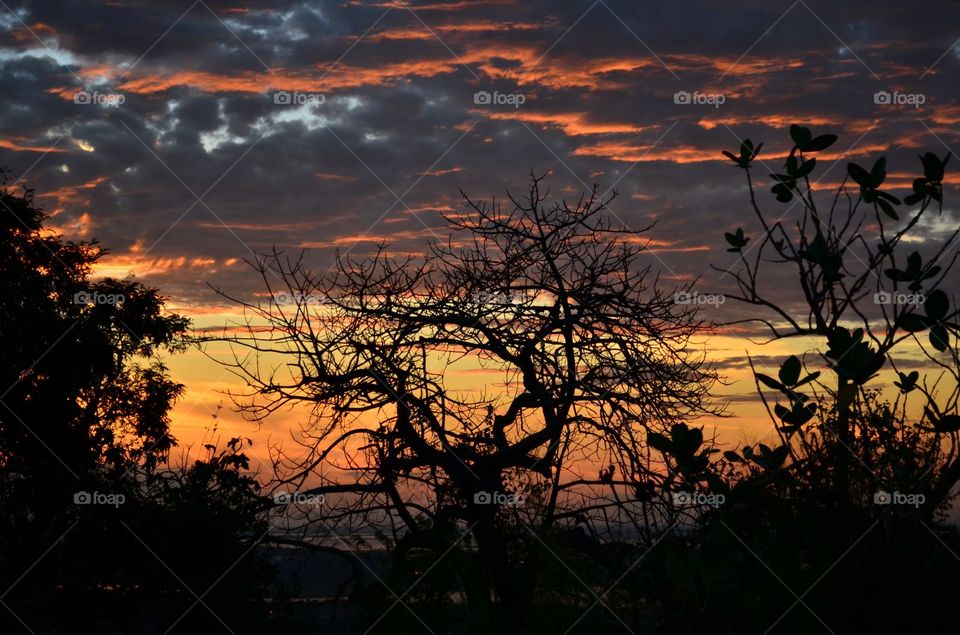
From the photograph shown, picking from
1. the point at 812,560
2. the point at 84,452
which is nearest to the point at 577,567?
the point at 812,560

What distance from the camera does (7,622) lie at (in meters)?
9.91

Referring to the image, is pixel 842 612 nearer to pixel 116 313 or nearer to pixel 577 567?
pixel 577 567

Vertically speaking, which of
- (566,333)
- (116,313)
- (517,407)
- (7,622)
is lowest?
(7,622)

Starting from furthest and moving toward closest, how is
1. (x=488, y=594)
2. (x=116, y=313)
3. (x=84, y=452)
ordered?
(x=116, y=313)
(x=84, y=452)
(x=488, y=594)

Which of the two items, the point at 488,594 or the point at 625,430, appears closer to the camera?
the point at 488,594

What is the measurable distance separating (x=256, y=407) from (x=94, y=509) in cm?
182

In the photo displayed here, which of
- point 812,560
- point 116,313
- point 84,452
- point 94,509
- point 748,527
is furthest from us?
point 116,313

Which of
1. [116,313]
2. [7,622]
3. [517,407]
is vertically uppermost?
[116,313]

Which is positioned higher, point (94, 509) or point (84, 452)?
point (84, 452)

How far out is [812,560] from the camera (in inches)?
183

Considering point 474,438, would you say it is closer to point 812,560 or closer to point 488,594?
point 488,594

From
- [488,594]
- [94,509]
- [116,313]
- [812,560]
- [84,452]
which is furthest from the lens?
[116,313]

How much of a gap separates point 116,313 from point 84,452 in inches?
227

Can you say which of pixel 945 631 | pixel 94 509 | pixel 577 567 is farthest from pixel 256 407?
pixel 945 631
